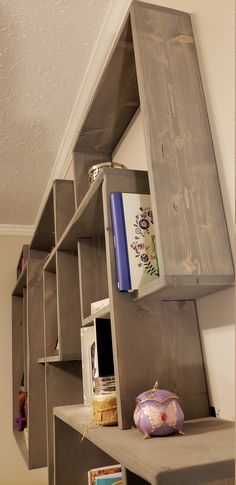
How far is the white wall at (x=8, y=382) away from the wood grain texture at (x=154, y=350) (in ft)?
7.06

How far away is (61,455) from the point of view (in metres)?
1.27

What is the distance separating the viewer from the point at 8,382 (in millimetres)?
2953

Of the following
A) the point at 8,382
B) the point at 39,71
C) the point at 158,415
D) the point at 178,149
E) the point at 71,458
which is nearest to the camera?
the point at 158,415

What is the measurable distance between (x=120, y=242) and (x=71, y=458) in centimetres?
81

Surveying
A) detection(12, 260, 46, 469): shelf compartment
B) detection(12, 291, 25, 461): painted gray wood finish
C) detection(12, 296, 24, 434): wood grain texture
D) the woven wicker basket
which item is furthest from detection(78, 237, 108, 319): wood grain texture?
detection(12, 296, 24, 434): wood grain texture

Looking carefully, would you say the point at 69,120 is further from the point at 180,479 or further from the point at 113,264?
the point at 180,479

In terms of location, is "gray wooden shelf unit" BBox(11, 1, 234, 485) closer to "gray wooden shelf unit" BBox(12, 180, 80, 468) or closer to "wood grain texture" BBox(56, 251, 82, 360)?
"wood grain texture" BBox(56, 251, 82, 360)

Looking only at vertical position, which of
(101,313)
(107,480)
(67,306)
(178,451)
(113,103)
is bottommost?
(107,480)

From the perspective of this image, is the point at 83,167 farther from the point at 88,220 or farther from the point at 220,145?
the point at 220,145

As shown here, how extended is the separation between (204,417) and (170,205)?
0.51m

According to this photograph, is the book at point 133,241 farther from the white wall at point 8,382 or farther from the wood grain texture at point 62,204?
the white wall at point 8,382

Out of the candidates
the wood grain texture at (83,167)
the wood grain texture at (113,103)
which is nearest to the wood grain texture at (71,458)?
the wood grain texture at (83,167)

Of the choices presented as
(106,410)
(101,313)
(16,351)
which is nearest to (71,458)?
(106,410)

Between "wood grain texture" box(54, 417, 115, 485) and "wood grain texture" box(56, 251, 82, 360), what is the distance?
29 cm
